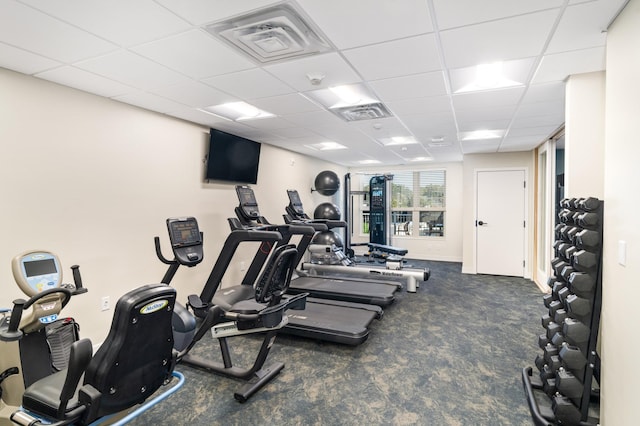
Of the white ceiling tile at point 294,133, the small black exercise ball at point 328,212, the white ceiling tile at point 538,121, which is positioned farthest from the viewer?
the small black exercise ball at point 328,212

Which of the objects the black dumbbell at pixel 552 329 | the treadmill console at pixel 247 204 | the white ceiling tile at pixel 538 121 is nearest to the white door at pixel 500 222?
the white ceiling tile at pixel 538 121

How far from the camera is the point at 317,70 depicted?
8.25 feet

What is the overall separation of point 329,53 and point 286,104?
1224mm

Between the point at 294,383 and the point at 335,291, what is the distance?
1923mm

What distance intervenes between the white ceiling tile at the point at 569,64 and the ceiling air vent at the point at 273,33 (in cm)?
160

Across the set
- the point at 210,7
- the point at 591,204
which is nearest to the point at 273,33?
the point at 210,7

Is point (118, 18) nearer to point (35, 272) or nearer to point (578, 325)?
point (35, 272)

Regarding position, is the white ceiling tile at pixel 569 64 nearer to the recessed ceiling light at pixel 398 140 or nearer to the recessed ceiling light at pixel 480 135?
the recessed ceiling light at pixel 480 135

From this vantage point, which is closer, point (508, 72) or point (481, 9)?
point (481, 9)

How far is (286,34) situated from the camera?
198 cm

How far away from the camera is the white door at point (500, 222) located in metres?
6.22

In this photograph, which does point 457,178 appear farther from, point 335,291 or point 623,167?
point 623,167

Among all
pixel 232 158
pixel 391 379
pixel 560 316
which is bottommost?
pixel 391 379

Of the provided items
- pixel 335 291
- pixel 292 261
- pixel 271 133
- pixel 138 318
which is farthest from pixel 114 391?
pixel 271 133
